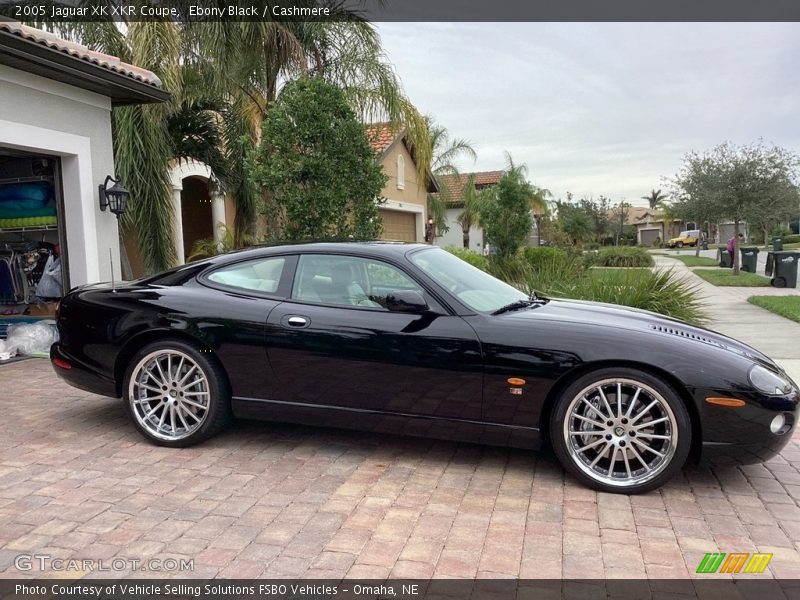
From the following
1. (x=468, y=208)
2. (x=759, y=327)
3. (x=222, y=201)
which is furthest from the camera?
(x=468, y=208)

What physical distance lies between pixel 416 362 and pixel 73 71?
18.8 feet

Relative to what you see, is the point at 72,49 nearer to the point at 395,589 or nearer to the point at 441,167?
the point at 395,589

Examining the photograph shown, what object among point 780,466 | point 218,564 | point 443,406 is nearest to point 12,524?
point 218,564

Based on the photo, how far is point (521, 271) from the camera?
11.5 m

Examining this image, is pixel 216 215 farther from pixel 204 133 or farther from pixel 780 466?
pixel 780 466

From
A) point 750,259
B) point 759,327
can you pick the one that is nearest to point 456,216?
point 750,259

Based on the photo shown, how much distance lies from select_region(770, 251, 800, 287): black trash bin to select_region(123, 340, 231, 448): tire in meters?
15.9

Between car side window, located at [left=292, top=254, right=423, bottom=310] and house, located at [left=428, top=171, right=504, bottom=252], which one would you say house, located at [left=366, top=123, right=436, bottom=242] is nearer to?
house, located at [left=428, top=171, right=504, bottom=252]

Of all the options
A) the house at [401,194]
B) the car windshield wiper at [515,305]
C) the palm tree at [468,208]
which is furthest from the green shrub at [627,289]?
the palm tree at [468,208]

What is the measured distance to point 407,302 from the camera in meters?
3.88

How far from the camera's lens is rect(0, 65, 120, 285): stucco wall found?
6.74m

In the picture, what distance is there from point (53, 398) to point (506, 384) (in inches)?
165

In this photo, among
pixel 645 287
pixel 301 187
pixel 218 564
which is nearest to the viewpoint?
pixel 218 564

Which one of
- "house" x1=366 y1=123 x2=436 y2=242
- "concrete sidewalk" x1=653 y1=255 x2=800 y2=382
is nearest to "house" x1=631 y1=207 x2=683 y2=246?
"house" x1=366 y1=123 x2=436 y2=242
